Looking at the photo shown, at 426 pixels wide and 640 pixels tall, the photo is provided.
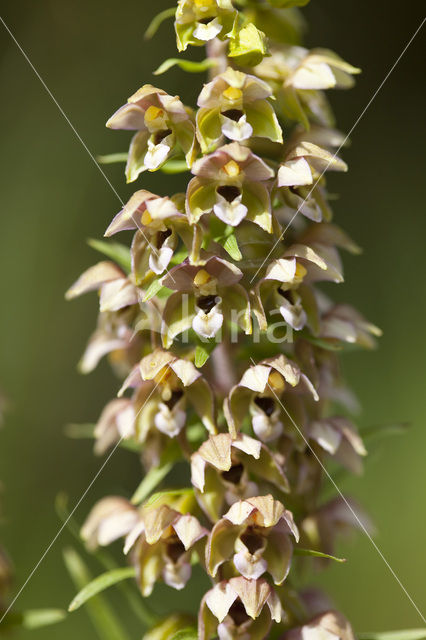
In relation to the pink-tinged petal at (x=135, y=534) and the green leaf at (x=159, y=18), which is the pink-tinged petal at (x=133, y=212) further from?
the pink-tinged petal at (x=135, y=534)

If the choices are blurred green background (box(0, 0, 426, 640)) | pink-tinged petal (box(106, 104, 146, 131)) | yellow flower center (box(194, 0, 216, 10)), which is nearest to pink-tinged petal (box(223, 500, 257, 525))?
pink-tinged petal (box(106, 104, 146, 131))

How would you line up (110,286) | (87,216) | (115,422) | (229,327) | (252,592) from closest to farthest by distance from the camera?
(252,592) < (229,327) < (110,286) < (115,422) < (87,216)

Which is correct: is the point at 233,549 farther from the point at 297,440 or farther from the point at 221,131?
the point at 221,131

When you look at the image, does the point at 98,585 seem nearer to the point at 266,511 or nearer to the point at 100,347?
the point at 266,511

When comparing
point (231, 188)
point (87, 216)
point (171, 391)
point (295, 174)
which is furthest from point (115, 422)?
point (87, 216)

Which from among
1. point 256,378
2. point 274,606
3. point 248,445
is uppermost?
point 256,378

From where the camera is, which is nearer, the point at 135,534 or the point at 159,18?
the point at 135,534

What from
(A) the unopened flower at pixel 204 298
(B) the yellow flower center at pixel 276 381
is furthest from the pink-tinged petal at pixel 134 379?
(B) the yellow flower center at pixel 276 381

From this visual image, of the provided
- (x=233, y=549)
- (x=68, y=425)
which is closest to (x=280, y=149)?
(x=233, y=549)
